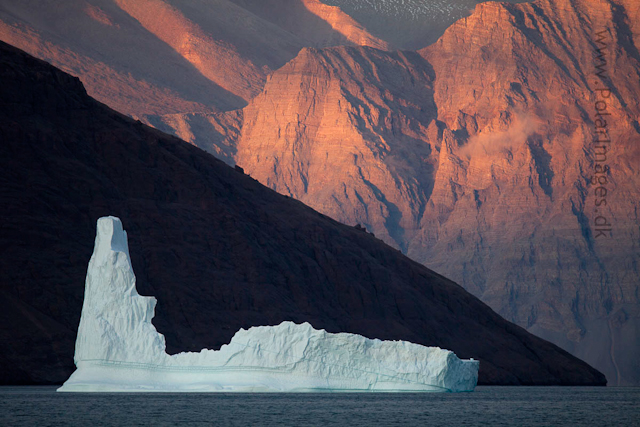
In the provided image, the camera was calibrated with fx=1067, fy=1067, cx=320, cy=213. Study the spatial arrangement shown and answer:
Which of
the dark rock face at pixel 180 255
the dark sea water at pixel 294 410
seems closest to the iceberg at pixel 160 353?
the dark sea water at pixel 294 410

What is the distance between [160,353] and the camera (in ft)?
251

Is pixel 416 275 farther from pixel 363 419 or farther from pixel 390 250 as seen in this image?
pixel 363 419

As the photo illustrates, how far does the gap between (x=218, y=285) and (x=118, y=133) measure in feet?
93.9

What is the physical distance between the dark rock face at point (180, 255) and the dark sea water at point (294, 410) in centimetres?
2373

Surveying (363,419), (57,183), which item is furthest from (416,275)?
(363,419)

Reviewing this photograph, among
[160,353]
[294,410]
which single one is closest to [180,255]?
[160,353]

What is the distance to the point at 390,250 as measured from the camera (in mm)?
167500

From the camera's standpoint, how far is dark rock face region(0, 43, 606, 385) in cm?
11438

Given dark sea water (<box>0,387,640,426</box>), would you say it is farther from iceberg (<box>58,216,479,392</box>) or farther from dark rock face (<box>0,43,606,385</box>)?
dark rock face (<box>0,43,606,385</box>)

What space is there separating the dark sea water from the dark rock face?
2373 centimetres

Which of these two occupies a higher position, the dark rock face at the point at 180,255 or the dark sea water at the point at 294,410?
the dark rock face at the point at 180,255

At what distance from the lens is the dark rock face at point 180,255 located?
114375mm

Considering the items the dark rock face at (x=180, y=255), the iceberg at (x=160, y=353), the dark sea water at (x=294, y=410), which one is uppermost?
the dark rock face at (x=180, y=255)

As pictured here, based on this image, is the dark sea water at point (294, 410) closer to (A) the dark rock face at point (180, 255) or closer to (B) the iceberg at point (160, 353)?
(B) the iceberg at point (160, 353)
